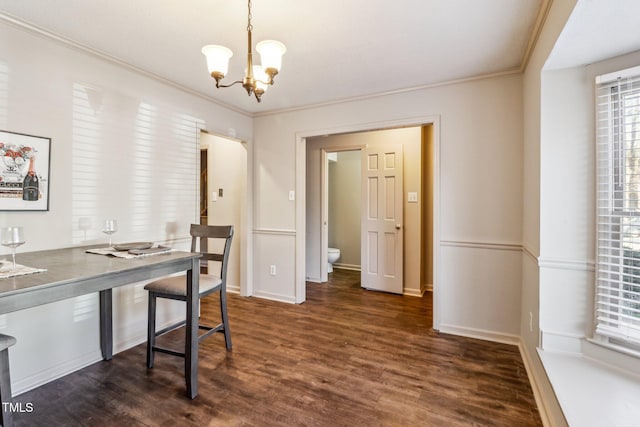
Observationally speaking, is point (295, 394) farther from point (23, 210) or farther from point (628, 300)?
point (23, 210)

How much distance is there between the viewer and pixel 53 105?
6.84 feet

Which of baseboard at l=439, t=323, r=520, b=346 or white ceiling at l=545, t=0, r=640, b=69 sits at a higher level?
white ceiling at l=545, t=0, r=640, b=69

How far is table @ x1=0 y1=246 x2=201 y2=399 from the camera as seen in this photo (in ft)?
4.03

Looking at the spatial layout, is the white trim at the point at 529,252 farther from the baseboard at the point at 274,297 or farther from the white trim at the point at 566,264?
the baseboard at the point at 274,297

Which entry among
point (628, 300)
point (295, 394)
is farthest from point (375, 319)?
point (628, 300)

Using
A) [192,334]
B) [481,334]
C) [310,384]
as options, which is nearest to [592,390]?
[481,334]

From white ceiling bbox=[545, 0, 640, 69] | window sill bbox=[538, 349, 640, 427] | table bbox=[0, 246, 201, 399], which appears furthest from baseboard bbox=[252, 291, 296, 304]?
white ceiling bbox=[545, 0, 640, 69]

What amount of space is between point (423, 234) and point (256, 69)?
10.0 feet

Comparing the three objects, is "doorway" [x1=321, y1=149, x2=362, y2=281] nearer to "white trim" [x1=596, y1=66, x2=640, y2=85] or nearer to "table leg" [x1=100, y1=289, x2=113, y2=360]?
"table leg" [x1=100, y1=289, x2=113, y2=360]

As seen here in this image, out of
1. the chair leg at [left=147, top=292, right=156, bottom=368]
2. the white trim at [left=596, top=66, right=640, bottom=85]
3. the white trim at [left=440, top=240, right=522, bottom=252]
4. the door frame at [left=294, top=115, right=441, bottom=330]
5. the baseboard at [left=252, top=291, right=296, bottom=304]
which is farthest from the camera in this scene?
the baseboard at [left=252, top=291, right=296, bottom=304]

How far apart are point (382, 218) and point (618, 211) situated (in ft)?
8.57

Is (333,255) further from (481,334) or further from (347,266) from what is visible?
(481,334)

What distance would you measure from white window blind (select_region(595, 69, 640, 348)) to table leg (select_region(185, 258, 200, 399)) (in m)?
2.32

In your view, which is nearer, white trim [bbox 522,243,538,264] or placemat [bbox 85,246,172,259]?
placemat [bbox 85,246,172,259]
